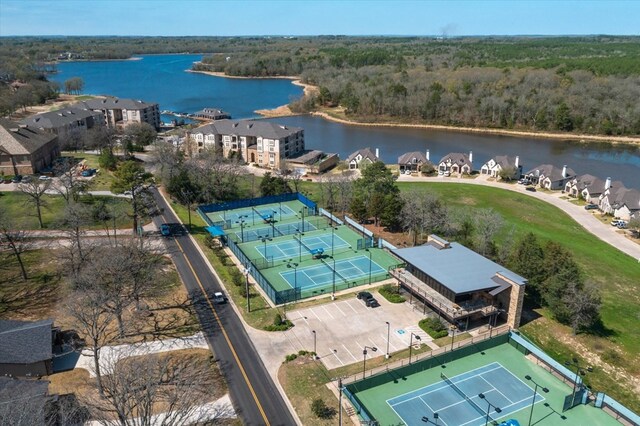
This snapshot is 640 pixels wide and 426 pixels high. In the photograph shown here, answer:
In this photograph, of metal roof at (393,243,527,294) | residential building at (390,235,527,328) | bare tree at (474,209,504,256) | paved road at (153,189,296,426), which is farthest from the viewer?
bare tree at (474,209,504,256)

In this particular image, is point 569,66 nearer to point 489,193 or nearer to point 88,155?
point 489,193

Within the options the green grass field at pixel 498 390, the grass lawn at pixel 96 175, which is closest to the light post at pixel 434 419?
the green grass field at pixel 498 390

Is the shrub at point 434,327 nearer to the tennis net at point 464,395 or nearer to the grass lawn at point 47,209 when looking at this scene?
the tennis net at point 464,395

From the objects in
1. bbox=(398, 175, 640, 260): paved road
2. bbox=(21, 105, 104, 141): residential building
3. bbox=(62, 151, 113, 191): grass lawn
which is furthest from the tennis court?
bbox=(21, 105, 104, 141): residential building

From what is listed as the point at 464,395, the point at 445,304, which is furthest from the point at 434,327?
the point at 464,395

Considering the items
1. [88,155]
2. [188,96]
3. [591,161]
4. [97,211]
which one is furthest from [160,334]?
[188,96]

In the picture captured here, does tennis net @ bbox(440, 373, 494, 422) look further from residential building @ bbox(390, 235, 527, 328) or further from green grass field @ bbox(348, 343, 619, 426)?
residential building @ bbox(390, 235, 527, 328)
